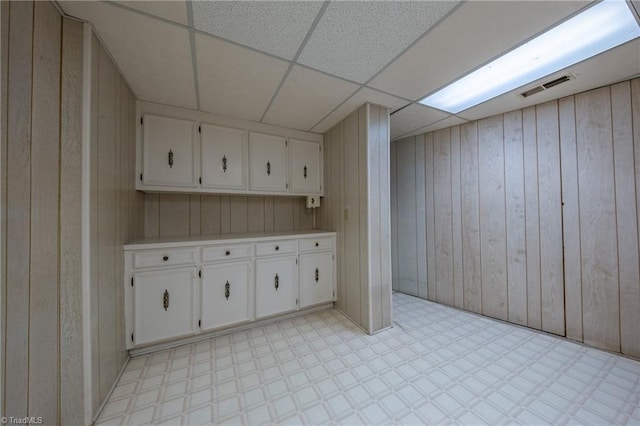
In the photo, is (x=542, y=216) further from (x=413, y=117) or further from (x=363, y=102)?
(x=363, y=102)

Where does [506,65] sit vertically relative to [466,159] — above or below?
above

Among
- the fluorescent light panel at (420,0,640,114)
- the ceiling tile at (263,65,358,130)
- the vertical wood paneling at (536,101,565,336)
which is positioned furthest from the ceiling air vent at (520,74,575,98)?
the ceiling tile at (263,65,358,130)

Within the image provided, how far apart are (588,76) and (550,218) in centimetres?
118

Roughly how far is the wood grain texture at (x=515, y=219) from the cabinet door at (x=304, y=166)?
2114mm

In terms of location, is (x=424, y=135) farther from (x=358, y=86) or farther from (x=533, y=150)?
(x=358, y=86)

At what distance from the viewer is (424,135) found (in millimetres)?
3055

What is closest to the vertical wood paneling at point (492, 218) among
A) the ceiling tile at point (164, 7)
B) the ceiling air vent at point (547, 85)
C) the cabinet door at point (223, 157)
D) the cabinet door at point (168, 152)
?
the ceiling air vent at point (547, 85)

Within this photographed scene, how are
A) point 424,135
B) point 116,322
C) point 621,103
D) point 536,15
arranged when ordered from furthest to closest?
1. point 424,135
2. point 621,103
3. point 116,322
4. point 536,15

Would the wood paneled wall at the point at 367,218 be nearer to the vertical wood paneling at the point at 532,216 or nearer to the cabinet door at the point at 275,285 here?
the cabinet door at the point at 275,285

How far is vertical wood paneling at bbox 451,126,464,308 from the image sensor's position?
2.72 metres

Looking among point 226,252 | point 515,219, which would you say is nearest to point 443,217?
point 515,219

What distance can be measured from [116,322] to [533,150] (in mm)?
3895

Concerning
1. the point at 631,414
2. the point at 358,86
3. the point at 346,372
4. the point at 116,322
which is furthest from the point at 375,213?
the point at 116,322

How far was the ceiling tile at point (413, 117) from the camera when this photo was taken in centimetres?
234
